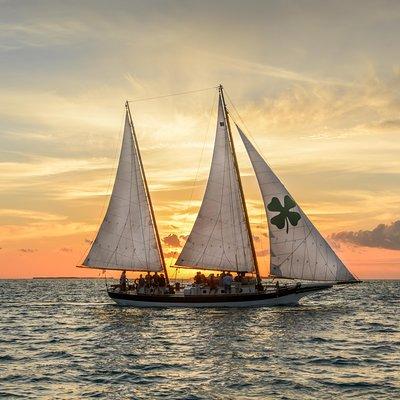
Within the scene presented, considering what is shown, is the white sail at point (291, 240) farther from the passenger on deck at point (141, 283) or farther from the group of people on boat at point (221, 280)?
the passenger on deck at point (141, 283)

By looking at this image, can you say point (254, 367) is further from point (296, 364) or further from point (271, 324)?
point (271, 324)

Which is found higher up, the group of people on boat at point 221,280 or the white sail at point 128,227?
the white sail at point 128,227

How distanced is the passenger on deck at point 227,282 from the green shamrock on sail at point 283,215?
264 inches

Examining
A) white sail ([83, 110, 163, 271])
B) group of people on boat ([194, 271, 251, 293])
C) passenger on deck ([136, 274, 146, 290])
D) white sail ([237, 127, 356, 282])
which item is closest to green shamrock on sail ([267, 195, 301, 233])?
white sail ([237, 127, 356, 282])

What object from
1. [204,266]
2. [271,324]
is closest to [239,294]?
[204,266]

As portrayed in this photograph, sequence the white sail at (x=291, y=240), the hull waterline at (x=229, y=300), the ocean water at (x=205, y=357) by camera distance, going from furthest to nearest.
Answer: the hull waterline at (x=229, y=300) → the white sail at (x=291, y=240) → the ocean water at (x=205, y=357)

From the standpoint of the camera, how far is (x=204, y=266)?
61062mm

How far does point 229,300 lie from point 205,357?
2573 cm

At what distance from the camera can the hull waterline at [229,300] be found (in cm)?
6006

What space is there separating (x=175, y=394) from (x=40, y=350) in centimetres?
1568

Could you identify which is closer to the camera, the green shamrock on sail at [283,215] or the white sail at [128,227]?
the green shamrock on sail at [283,215]

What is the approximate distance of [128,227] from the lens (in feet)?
214

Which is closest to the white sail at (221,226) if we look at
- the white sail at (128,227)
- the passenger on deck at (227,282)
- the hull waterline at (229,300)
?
the passenger on deck at (227,282)

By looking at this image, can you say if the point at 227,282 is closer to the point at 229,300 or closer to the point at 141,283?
the point at 229,300
